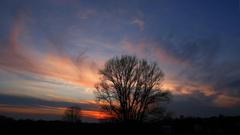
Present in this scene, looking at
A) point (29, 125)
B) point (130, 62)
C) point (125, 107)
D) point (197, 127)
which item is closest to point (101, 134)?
point (29, 125)

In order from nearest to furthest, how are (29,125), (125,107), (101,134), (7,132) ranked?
1. (7,132)
2. (101,134)
3. (29,125)
4. (125,107)

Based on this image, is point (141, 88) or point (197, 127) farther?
point (141, 88)

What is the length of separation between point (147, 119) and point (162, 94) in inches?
171

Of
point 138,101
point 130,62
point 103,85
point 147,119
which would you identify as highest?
point 130,62

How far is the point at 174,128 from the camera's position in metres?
22.2

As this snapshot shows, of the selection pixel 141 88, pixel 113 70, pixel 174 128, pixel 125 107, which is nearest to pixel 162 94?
pixel 141 88

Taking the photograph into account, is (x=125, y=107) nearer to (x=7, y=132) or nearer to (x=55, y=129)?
(x=55, y=129)

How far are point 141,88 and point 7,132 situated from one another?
2156cm

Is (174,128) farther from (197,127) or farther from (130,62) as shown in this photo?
(130,62)

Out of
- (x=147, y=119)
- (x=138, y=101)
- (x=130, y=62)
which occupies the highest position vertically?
(x=130, y=62)

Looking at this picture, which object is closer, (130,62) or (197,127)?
(197,127)

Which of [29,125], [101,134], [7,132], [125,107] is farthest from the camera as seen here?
[125,107]

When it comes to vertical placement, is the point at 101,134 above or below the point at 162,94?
below

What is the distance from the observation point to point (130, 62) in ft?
120
